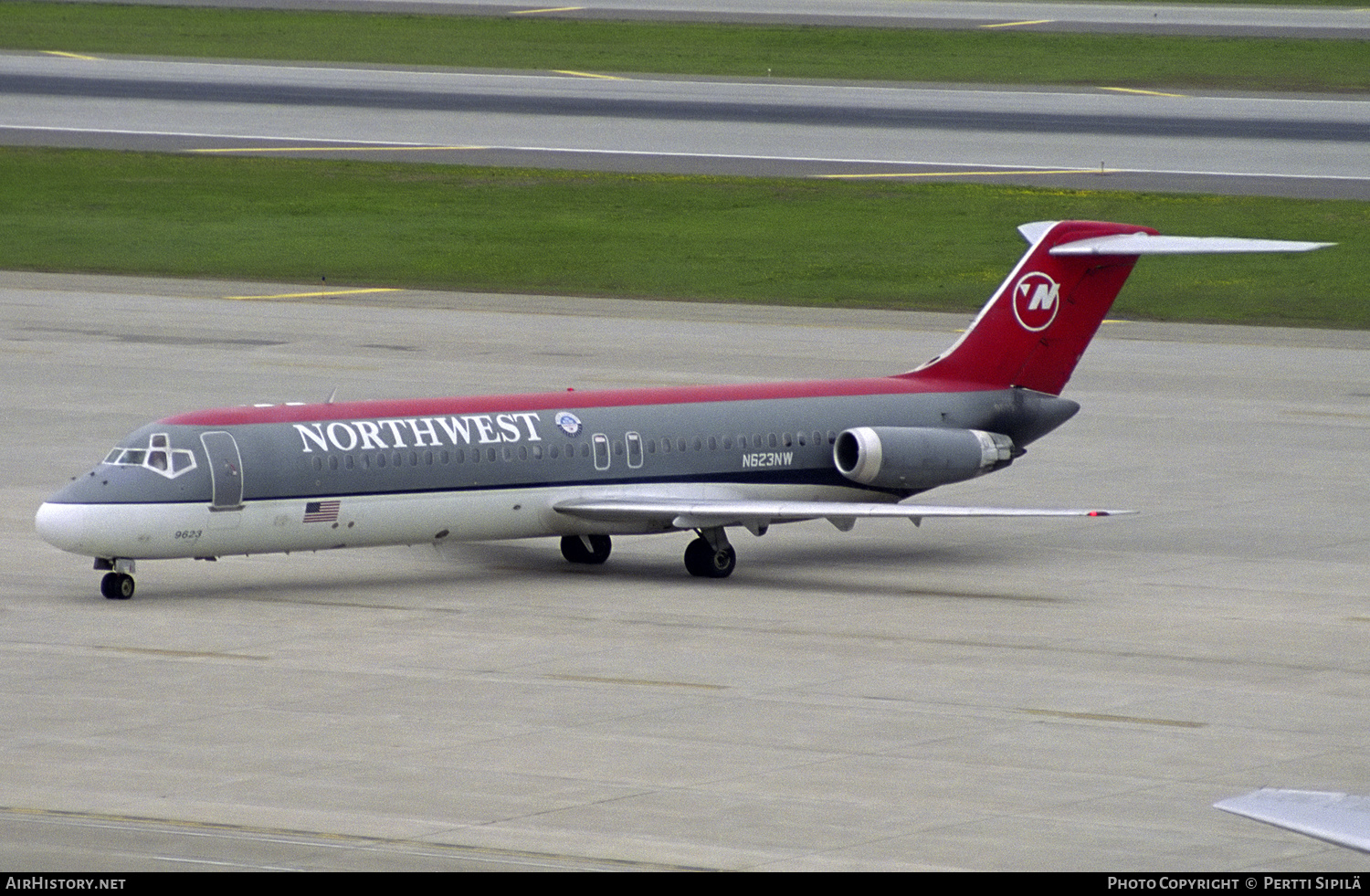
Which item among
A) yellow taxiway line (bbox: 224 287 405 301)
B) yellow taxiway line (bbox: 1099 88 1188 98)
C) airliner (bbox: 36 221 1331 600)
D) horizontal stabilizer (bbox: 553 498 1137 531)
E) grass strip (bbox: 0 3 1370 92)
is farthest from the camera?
grass strip (bbox: 0 3 1370 92)

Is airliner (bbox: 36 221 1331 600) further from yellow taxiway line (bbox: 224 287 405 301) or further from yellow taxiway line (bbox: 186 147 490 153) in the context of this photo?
yellow taxiway line (bbox: 186 147 490 153)

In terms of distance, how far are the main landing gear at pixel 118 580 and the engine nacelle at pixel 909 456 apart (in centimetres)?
1140

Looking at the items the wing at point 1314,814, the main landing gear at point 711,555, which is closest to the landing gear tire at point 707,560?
the main landing gear at point 711,555

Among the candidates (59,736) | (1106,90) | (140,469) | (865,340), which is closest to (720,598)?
(140,469)

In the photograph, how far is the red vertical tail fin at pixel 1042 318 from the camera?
40.1 metres

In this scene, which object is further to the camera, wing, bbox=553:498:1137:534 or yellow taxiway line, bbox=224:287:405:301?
yellow taxiway line, bbox=224:287:405:301

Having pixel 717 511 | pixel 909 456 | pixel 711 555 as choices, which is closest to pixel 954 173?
pixel 909 456

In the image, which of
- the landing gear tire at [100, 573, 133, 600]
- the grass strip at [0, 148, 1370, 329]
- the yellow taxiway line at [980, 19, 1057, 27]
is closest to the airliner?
the landing gear tire at [100, 573, 133, 600]

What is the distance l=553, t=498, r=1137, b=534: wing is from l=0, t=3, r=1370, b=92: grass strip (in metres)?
81.9

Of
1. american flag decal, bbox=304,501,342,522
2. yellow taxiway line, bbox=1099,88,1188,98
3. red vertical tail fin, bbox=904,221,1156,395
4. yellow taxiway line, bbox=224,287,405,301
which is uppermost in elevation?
yellow taxiway line, bbox=1099,88,1188,98

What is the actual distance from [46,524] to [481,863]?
1372 centimetres

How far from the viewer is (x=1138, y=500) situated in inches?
1703

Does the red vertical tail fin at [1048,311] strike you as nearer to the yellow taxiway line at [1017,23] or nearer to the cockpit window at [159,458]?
the cockpit window at [159,458]

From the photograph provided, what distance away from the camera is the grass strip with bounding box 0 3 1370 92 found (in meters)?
118
